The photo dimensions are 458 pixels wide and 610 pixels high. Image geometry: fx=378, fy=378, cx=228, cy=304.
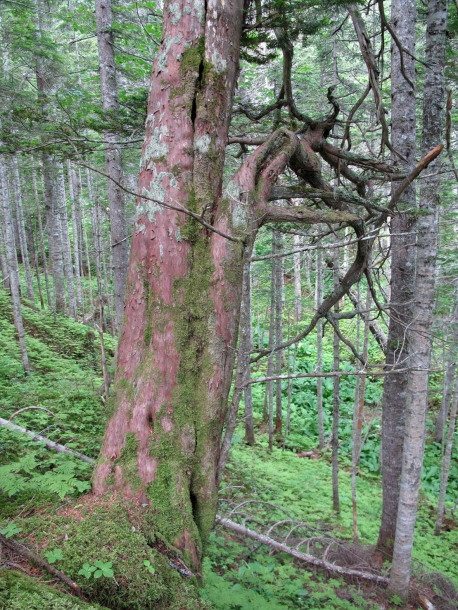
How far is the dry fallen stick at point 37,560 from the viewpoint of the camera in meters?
1.72

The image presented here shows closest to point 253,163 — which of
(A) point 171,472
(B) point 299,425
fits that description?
(A) point 171,472

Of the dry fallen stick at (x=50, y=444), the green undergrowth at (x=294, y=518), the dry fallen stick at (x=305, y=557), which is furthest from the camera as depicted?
the dry fallen stick at (x=305, y=557)

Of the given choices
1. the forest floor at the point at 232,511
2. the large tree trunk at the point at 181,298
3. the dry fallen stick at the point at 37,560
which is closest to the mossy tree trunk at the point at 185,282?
the large tree trunk at the point at 181,298

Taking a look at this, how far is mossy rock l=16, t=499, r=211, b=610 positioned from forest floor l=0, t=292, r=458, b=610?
1 centimetres

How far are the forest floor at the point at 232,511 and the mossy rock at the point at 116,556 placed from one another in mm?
12

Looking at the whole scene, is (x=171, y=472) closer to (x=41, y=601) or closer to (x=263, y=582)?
(x=41, y=601)

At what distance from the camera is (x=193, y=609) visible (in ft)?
6.15

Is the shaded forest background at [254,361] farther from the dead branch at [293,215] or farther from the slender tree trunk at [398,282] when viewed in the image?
the slender tree trunk at [398,282]

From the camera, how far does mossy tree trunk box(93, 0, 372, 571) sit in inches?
91.4

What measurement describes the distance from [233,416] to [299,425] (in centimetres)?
921

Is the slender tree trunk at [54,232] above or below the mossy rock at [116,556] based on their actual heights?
above

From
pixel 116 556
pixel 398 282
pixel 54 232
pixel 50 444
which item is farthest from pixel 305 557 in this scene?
pixel 54 232

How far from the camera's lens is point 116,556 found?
189 centimetres

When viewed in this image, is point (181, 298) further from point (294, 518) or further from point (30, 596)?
point (294, 518)
